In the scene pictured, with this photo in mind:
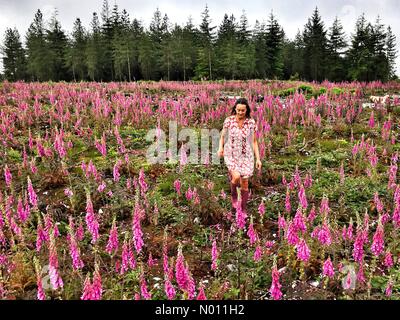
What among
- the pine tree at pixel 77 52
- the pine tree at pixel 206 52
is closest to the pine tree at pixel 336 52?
the pine tree at pixel 206 52

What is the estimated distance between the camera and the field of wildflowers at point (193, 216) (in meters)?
4.07

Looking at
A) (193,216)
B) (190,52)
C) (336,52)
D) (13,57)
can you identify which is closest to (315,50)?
(336,52)

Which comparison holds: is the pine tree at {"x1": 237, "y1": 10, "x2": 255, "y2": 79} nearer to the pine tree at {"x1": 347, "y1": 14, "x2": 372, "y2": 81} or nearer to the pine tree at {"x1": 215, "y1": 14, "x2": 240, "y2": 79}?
the pine tree at {"x1": 215, "y1": 14, "x2": 240, "y2": 79}

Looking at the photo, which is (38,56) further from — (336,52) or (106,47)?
(336,52)

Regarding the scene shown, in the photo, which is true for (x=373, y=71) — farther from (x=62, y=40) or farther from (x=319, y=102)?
(x=62, y=40)

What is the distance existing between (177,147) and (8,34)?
239 ft

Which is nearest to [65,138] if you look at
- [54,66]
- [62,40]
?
[54,66]

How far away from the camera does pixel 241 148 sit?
6242 millimetres

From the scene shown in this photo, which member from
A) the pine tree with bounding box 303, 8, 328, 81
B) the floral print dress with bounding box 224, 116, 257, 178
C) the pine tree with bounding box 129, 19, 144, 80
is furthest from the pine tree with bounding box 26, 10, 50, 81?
the floral print dress with bounding box 224, 116, 257, 178

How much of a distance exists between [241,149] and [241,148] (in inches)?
0.7

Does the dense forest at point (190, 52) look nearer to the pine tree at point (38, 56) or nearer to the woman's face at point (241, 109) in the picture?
the pine tree at point (38, 56)

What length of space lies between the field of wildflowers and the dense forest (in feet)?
127

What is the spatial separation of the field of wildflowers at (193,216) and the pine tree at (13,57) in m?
63.5
